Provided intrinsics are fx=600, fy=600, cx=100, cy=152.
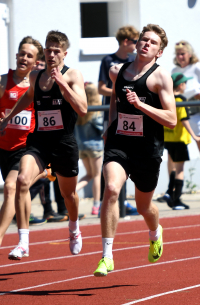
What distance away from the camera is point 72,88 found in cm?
549

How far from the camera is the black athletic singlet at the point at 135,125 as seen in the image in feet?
16.5

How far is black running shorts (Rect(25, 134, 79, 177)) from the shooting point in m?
5.56

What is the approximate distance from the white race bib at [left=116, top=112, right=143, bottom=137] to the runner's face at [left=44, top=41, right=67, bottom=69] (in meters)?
0.91

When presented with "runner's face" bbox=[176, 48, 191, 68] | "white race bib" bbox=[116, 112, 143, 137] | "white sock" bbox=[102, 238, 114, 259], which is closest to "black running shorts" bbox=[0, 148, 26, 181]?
"white race bib" bbox=[116, 112, 143, 137]

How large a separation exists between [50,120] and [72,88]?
36 cm

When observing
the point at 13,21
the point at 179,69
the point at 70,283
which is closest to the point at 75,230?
the point at 70,283

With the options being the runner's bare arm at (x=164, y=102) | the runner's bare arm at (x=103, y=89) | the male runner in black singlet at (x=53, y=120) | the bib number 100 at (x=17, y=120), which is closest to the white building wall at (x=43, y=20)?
the runner's bare arm at (x=103, y=89)

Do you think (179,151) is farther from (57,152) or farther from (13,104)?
(57,152)

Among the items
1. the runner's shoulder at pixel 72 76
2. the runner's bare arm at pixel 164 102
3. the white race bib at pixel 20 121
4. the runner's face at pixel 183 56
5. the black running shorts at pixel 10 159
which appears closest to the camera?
the runner's bare arm at pixel 164 102

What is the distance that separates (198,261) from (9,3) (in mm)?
6884

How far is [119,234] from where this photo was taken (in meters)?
7.84

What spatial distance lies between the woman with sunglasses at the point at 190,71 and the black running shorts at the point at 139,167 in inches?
175

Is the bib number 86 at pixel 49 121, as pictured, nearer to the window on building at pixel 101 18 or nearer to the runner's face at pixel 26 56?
the runner's face at pixel 26 56

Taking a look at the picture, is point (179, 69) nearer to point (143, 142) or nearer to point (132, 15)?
point (132, 15)
